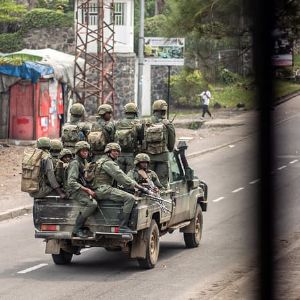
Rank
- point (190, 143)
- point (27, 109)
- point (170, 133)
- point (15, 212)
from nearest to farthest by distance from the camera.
A: point (170, 133), point (15, 212), point (27, 109), point (190, 143)

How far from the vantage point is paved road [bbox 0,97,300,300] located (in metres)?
14.0

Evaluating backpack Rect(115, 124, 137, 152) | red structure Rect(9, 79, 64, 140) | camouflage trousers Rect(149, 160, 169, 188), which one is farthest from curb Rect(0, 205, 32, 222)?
red structure Rect(9, 79, 64, 140)

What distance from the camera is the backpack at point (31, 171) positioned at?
1566 cm

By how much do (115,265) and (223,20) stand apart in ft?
20.6

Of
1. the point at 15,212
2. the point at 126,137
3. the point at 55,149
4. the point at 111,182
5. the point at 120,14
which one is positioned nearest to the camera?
the point at 111,182

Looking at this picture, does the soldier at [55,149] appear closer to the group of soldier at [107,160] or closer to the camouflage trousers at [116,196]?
the group of soldier at [107,160]

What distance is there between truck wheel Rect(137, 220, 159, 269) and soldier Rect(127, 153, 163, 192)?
1.91ft

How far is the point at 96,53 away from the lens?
48.0m

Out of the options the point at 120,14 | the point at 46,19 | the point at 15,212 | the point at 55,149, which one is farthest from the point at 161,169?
the point at 46,19

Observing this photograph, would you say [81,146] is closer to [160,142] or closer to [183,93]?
[160,142]

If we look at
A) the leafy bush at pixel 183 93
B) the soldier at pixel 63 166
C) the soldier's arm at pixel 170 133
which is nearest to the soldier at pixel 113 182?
the soldier at pixel 63 166

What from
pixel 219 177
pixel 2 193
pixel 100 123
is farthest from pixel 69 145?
pixel 219 177

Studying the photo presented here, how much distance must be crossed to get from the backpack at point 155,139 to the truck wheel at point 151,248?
1412mm

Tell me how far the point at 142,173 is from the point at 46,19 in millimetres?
35401
